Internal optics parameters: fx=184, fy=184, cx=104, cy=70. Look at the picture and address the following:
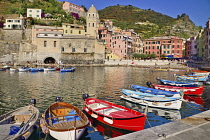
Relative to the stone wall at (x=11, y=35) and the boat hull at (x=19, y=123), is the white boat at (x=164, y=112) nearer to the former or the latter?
Answer: the boat hull at (x=19, y=123)

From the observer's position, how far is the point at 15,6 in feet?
299

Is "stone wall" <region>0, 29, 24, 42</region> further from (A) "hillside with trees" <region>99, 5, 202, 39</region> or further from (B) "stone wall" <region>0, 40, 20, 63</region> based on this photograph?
(A) "hillside with trees" <region>99, 5, 202, 39</region>

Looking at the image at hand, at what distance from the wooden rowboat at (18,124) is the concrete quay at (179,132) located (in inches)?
189

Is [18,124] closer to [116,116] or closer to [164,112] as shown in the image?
[116,116]

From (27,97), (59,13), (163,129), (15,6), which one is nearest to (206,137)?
(163,129)

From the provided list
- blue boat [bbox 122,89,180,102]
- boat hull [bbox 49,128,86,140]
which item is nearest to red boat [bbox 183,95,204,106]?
blue boat [bbox 122,89,180,102]

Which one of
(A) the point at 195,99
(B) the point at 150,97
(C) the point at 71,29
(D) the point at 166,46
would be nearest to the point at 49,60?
(C) the point at 71,29

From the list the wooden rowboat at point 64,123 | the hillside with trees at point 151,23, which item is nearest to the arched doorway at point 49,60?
the hillside with trees at point 151,23

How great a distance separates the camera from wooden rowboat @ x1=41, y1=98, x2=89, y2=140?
8.73 m

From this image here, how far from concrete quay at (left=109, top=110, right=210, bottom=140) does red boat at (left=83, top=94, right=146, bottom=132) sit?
2927 mm

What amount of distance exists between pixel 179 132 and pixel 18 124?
8.22 meters

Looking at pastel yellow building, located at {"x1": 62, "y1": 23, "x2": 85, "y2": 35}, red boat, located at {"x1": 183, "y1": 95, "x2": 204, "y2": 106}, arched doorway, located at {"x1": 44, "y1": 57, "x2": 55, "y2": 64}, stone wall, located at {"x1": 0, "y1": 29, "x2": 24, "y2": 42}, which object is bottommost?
red boat, located at {"x1": 183, "y1": 95, "x2": 204, "y2": 106}

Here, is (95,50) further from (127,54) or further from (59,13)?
(59,13)

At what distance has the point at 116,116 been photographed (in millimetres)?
11414
